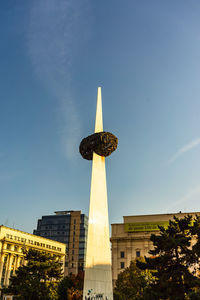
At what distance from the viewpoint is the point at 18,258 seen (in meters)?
57.5

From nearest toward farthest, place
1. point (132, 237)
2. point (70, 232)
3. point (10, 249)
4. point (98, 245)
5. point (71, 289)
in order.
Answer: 1. point (98, 245)
2. point (71, 289)
3. point (10, 249)
4. point (132, 237)
5. point (70, 232)

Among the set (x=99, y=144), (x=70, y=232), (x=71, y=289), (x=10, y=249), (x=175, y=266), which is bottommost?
(x=71, y=289)

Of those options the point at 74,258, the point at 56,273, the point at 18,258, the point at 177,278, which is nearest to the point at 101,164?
the point at 177,278

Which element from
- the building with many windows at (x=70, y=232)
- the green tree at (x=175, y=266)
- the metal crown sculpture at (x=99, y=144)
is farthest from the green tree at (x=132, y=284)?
the building with many windows at (x=70, y=232)

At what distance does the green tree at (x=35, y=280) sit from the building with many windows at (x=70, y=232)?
200ft

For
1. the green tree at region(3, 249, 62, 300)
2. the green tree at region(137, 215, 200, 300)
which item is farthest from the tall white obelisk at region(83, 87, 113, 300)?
the green tree at region(3, 249, 62, 300)

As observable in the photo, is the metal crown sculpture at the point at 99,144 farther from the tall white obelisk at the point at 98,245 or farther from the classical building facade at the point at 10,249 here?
the classical building facade at the point at 10,249

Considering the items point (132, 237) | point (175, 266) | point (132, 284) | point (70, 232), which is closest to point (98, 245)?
point (175, 266)

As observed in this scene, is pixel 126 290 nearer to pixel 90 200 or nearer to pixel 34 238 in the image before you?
pixel 90 200

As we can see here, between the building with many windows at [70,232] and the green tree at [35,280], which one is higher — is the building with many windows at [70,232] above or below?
above

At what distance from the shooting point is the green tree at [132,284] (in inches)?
1210

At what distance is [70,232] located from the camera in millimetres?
98375

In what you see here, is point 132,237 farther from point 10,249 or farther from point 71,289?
point 71,289

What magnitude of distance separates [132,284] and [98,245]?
15671mm
